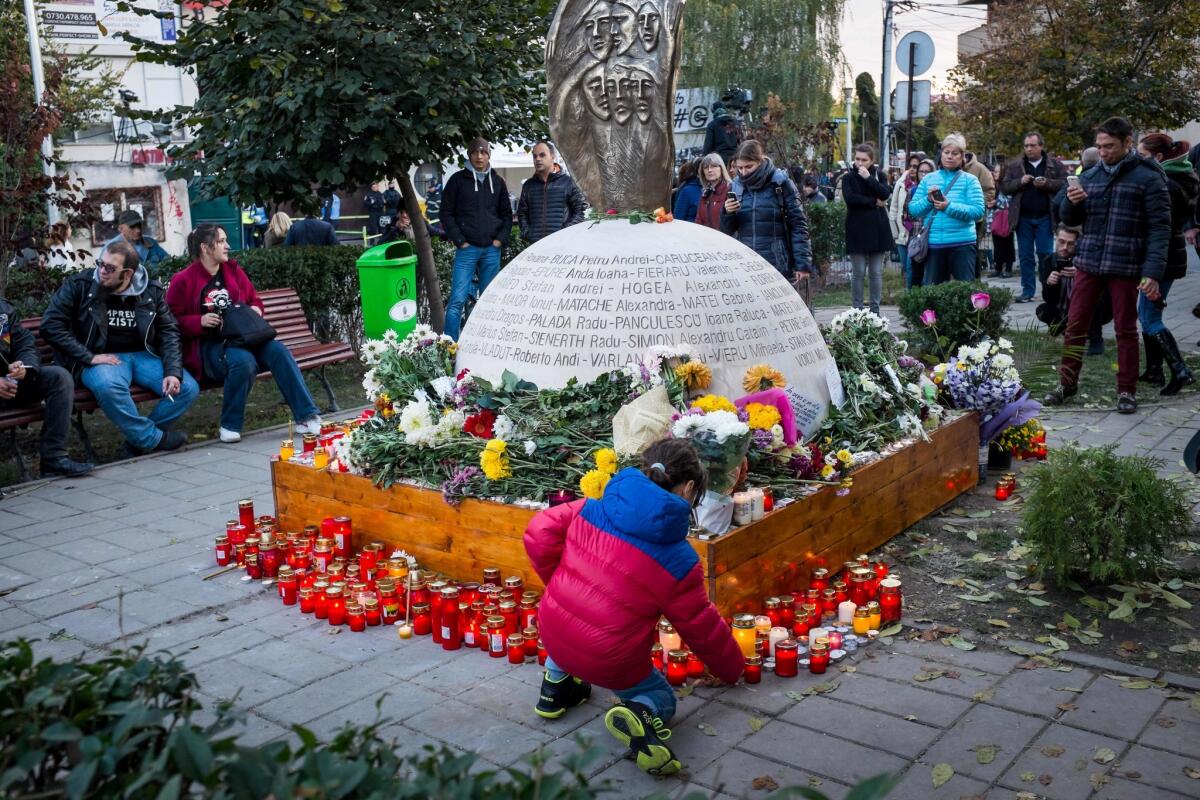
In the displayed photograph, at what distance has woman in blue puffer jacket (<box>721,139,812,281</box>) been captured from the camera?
8938mm

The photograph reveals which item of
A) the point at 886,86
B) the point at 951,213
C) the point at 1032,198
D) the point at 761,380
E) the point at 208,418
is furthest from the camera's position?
the point at 886,86

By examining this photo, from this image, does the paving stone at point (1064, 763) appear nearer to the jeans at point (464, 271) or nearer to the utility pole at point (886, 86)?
the jeans at point (464, 271)

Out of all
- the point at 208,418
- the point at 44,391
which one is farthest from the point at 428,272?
the point at 44,391

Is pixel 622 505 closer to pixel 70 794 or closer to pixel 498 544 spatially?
pixel 498 544

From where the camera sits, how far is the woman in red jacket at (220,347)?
8.18 m

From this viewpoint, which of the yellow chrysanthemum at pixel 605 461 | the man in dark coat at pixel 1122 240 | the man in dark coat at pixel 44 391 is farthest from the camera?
the man in dark coat at pixel 1122 240

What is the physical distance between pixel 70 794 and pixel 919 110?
588 inches

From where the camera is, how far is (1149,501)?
4.73 m

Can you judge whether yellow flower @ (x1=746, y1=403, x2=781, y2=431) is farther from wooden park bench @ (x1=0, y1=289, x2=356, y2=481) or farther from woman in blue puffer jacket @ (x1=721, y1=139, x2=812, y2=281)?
wooden park bench @ (x1=0, y1=289, x2=356, y2=481)

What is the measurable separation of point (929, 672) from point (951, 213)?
7610 millimetres

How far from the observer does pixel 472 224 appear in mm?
10969

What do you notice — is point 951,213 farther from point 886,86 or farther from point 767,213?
point 886,86

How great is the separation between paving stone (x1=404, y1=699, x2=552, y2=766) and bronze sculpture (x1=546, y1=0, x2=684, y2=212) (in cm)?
439

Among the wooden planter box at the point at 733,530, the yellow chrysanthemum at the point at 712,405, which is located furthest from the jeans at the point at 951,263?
the yellow chrysanthemum at the point at 712,405
